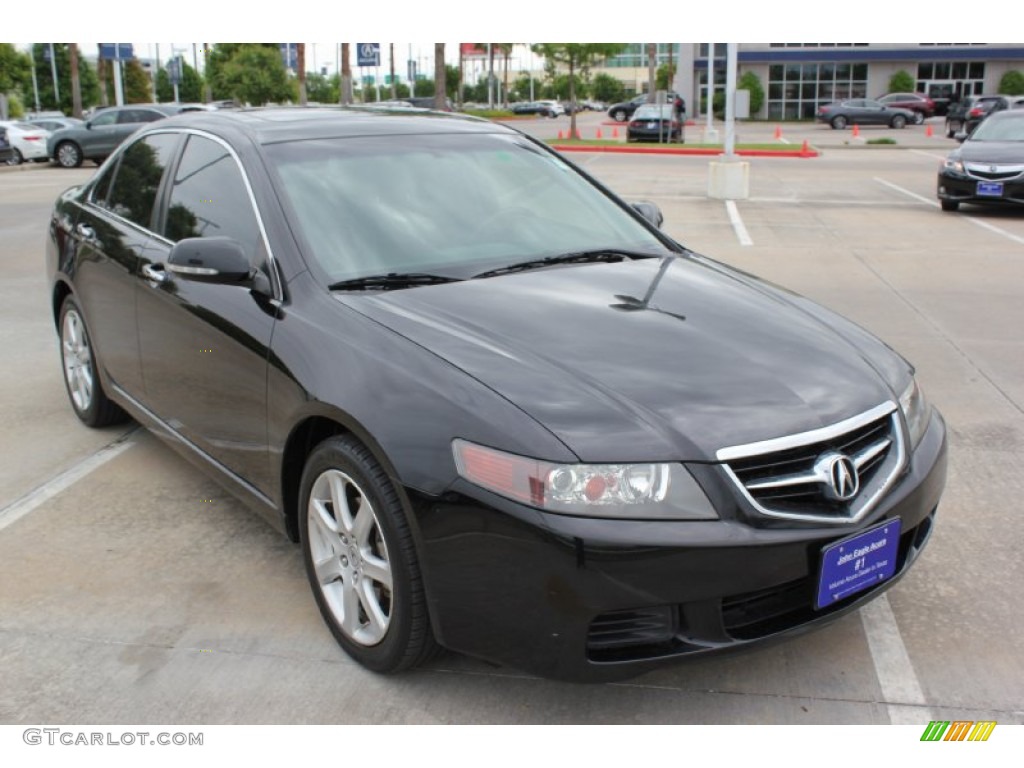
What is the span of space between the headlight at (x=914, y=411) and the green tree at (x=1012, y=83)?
6233 centimetres

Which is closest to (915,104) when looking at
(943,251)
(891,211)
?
(891,211)

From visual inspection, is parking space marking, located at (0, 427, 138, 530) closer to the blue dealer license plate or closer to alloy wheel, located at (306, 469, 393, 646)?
alloy wheel, located at (306, 469, 393, 646)

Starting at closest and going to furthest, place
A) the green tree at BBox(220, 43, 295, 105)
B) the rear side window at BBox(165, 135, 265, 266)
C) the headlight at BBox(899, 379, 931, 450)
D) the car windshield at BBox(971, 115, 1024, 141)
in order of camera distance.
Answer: the headlight at BBox(899, 379, 931, 450) → the rear side window at BBox(165, 135, 265, 266) → the car windshield at BBox(971, 115, 1024, 141) → the green tree at BBox(220, 43, 295, 105)

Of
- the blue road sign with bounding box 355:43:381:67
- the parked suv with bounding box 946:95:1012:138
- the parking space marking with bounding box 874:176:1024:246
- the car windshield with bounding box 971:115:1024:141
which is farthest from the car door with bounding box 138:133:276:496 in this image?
the blue road sign with bounding box 355:43:381:67

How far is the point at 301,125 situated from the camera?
13.5 feet

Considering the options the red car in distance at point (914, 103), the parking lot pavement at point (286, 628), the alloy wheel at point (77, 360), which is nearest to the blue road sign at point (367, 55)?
the red car in distance at point (914, 103)

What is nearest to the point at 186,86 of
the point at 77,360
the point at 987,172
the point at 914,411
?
the point at 987,172

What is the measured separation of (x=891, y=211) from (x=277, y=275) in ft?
44.6

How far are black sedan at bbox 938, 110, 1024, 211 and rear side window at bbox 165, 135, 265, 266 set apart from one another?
41.4 ft

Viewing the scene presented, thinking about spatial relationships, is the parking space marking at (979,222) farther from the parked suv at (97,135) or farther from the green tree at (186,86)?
the green tree at (186,86)

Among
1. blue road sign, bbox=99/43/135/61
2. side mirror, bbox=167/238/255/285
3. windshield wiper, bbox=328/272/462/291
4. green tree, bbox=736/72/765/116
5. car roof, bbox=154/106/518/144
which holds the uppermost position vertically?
blue road sign, bbox=99/43/135/61

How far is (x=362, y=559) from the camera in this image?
302 cm

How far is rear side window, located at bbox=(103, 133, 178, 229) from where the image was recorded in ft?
14.9

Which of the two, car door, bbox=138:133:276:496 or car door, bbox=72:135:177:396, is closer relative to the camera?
car door, bbox=138:133:276:496
